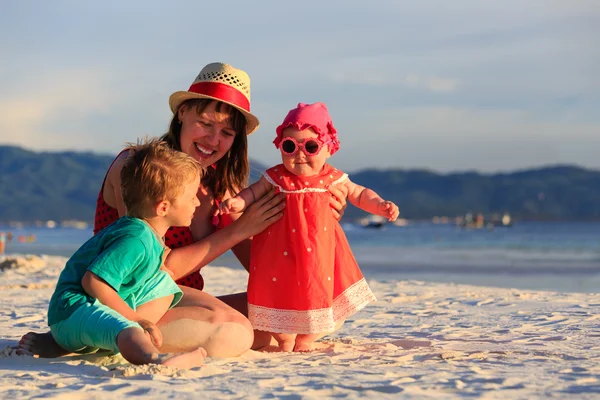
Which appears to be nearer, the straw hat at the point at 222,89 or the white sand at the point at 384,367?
the white sand at the point at 384,367

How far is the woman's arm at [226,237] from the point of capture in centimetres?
454

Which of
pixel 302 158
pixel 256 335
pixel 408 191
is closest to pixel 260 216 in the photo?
pixel 302 158

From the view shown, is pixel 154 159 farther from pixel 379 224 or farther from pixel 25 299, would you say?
pixel 379 224

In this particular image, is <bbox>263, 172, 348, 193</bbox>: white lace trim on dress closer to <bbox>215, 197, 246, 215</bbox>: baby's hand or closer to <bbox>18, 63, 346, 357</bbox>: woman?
<bbox>18, 63, 346, 357</bbox>: woman

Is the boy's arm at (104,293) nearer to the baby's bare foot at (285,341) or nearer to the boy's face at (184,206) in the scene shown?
the boy's face at (184,206)

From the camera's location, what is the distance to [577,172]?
391 feet

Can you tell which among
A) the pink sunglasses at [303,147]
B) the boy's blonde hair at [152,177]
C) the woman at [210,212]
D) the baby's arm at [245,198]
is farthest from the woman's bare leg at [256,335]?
the boy's blonde hair at [152,177]

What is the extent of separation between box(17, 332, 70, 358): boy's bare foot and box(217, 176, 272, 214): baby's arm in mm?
1185

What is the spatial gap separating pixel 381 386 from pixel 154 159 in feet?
5.23

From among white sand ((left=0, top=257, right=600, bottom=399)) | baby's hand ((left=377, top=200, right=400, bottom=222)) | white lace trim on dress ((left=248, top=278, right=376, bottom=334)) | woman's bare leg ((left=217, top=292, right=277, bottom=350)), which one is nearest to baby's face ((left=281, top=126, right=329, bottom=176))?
baby's hand ((left=377, top=200, right=400, bottom=222))

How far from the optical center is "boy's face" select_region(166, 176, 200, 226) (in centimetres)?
399

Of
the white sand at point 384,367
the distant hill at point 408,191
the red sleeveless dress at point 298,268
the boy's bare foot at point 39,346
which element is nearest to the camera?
the white sand at point 384,367

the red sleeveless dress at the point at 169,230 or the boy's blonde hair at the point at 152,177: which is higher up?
the boy's blonde hair at the point at 152,177

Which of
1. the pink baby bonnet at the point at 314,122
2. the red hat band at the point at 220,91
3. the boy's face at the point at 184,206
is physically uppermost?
the red hat band at the point at 220,91
